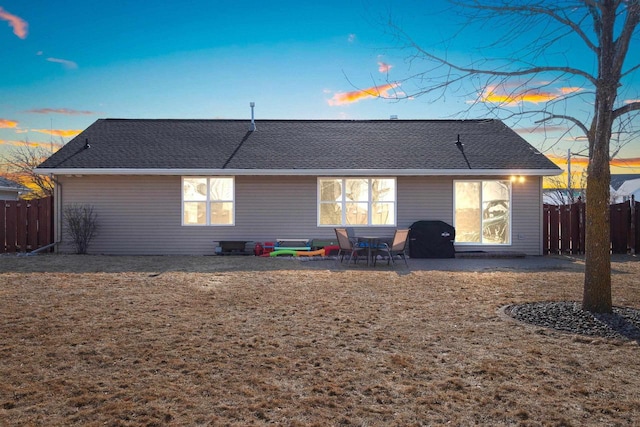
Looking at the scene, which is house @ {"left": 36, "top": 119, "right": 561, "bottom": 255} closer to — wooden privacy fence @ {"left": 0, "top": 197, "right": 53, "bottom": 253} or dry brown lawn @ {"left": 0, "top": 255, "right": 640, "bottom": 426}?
wooden privacy fence @ {"left": 0, "top": 197, "right": 53, "bottom": 253}

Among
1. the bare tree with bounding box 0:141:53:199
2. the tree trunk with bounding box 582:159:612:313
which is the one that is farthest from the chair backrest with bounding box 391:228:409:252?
the bare tree with bounding box 0:141:53:199

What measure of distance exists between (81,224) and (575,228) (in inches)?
622

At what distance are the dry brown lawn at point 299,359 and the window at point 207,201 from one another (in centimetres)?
611

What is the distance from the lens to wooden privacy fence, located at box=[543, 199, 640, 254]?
588 inches

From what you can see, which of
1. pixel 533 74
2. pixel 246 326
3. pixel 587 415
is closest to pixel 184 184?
pixel 246 326

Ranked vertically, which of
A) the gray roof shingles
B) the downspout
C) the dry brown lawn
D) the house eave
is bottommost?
the dry brown lawn

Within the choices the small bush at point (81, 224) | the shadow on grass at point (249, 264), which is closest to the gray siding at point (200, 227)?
the small bush at point (81, 224)

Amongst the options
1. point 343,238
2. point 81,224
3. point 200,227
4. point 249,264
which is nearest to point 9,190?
point 81,224

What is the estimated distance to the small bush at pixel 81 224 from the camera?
540 inches

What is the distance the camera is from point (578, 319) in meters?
5.90

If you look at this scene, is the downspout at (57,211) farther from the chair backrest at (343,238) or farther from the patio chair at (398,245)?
the patio chair at (398,245)

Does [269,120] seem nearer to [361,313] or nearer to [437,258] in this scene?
[437,258]

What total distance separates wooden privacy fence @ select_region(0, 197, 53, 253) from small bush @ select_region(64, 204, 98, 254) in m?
0.94

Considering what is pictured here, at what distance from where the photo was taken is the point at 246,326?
555 centimetres
